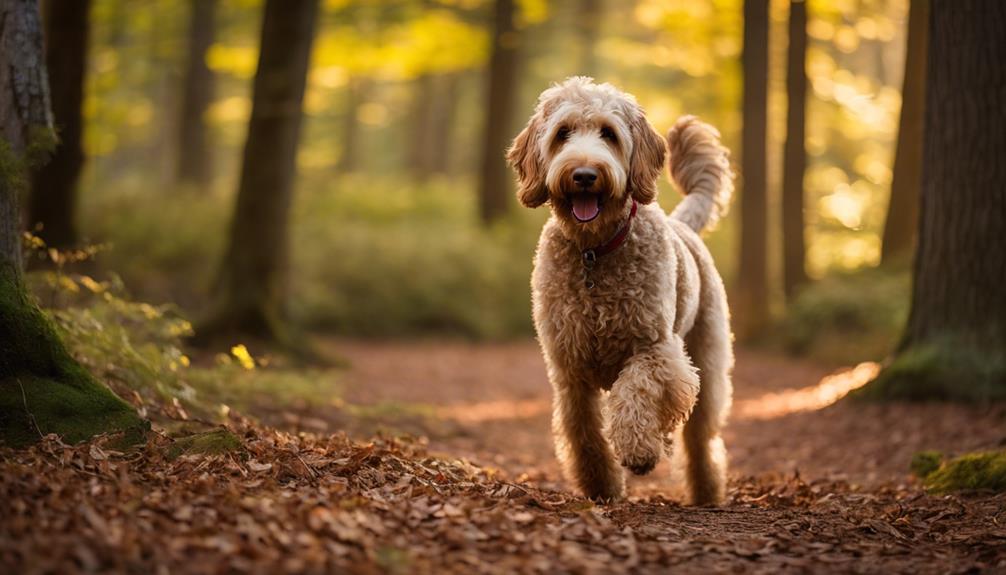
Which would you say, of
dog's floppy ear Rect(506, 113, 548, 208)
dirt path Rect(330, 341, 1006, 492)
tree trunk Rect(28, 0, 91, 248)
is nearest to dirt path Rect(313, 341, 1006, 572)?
dirt path Rect(330, 341, 1006, 492)

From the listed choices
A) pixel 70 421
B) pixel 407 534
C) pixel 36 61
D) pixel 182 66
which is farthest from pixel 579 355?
pixel 182 66

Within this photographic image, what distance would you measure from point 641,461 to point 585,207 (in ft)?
4.42

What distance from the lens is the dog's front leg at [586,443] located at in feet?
18.6

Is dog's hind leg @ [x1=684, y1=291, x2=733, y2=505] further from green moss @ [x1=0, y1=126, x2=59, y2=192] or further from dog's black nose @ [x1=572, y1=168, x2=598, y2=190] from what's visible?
green moss @ [x1=0, y1=126, x2=59, y2=192]

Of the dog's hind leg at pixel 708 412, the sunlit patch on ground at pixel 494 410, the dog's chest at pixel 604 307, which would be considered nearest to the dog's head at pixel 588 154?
the dog's chest at pixel 604 307

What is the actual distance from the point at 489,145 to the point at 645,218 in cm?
1495

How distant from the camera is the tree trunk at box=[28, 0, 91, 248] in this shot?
36.3 ft

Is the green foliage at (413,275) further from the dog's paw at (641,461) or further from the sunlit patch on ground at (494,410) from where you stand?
the dog's paw at (641,461)

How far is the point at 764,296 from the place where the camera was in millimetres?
16906

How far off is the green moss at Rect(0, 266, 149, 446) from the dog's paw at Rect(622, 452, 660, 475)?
8.14 feet

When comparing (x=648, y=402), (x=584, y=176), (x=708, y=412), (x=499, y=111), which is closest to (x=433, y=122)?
(x=499, y=111)

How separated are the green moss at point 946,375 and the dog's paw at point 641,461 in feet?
14.6

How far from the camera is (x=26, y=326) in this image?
4.88 meters

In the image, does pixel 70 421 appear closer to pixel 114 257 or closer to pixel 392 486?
pixel 392 486
